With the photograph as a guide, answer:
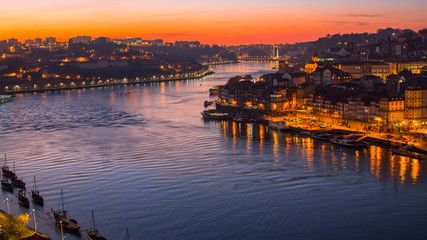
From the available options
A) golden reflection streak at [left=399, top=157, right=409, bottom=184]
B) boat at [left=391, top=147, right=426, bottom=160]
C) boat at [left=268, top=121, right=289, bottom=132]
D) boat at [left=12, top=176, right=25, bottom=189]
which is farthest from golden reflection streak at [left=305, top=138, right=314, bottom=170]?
boat at [left=12, top=176, right=25, bottom=189]

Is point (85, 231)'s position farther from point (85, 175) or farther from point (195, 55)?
point (195, 55)

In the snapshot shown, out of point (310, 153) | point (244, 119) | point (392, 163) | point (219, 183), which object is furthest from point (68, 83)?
point (392, 163)

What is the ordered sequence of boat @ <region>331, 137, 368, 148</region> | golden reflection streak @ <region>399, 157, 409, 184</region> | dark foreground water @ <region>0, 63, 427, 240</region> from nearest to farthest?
dark foreground water @ <region>0, 63, 427, 240</region>, golden reflection streak @ <region>399, 157, 409, 184</region>, boat @ <region>331, 137, 368, 148</region>

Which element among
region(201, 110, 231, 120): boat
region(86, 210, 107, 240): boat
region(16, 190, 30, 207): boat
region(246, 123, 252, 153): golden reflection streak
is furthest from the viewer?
region(201, 110, 231, 120): boat

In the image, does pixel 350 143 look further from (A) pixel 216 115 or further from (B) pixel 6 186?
(B) pixel 6 186

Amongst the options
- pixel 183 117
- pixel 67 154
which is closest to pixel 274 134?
pixel 183 117

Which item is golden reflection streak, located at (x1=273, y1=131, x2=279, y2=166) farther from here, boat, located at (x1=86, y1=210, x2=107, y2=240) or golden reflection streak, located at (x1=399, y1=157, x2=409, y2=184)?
boat, located at (x1=86, y1=210, x2=107, y2=240)

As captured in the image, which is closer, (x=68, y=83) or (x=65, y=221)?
(x=65, y=221)

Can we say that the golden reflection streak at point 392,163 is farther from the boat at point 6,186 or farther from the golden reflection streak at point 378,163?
the boat at point 6,186
